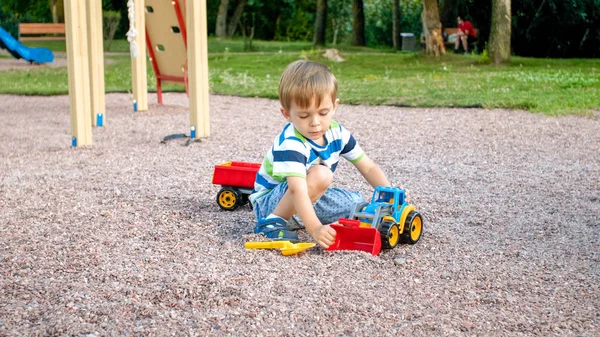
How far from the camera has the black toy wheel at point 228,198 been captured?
4.45m

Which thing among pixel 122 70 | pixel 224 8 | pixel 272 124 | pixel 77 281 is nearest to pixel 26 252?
pixel 77 281

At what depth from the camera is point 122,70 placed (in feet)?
51.8

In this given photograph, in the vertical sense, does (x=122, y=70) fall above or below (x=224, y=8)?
below

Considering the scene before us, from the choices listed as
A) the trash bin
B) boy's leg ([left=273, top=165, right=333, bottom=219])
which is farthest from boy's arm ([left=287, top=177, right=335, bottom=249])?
the trash bin

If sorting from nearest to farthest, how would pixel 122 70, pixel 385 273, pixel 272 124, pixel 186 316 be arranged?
1. pixel 186 316
2. pixel 385 273
3. pixel 272 124
4. pixel 122 70

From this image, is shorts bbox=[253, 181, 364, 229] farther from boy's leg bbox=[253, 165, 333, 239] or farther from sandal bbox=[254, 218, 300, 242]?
sandal bbox=[254, 218, 300, 242]

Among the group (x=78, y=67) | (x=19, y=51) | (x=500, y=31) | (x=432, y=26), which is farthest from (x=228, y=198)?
(x=432, y=26)

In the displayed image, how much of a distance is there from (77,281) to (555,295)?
1.93 meters

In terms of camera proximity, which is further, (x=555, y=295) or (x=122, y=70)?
(x=122, y=70)

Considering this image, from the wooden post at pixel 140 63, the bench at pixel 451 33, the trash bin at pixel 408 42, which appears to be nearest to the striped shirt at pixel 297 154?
the wooden post at pixel 140 63

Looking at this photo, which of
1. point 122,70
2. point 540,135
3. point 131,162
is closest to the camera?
point 131,162

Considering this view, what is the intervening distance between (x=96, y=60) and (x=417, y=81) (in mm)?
6165

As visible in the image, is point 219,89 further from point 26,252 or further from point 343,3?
point 343,3

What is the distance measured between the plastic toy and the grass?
5.38 m
